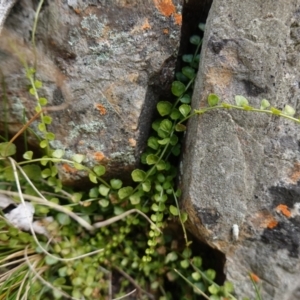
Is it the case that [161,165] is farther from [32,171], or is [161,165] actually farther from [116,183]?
[32,171]

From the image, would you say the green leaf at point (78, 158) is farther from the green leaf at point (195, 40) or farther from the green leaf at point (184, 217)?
the green leaf at point (195, 40)

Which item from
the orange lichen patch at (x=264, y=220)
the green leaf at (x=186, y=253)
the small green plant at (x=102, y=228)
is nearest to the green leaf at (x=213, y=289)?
the small green plant at (x=102, y=228)

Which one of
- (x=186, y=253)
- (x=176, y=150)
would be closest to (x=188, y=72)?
(x=176, y=150)

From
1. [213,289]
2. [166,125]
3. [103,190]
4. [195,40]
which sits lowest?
[213,289]

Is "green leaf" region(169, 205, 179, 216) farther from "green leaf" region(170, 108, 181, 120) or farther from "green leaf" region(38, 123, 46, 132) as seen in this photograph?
"green leaf" region(38, 123, 46, 132)

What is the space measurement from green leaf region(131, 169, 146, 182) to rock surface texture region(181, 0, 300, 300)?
13 centimetres

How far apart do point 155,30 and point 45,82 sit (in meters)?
0.36

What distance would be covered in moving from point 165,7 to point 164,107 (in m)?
0.29

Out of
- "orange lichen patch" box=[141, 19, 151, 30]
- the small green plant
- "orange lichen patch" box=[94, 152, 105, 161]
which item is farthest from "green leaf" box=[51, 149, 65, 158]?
"orange lichen patch" box=[141, 19, 151, 30]

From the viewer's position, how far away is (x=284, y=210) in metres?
1.10

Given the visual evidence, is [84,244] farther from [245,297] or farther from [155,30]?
[155,30]

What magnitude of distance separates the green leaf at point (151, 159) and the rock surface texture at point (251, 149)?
100 mm

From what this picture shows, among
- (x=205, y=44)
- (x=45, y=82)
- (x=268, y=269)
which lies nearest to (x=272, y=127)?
(x=205, y=44)

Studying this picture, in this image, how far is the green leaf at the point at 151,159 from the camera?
1.18m
